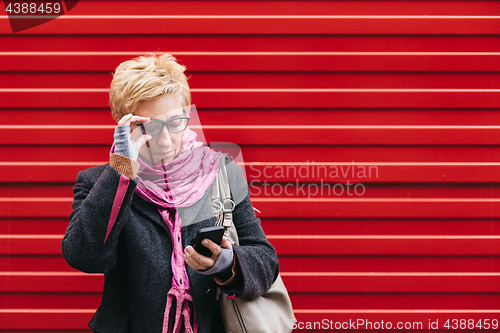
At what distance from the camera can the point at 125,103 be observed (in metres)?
1.36

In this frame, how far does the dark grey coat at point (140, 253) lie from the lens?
125 cm

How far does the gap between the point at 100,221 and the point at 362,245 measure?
5.59ft

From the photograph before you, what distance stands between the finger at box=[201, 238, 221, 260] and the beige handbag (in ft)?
0.55

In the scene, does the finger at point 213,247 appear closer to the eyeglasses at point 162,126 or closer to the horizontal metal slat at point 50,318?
the eyeglasses at point 162,126

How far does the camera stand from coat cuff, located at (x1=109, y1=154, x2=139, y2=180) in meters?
1.25

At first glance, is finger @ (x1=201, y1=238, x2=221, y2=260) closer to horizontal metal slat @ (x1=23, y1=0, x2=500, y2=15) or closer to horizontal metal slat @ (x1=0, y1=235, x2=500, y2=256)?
horizontal metal slat @ (x1=0, y1=235, x2=500, y2=256)

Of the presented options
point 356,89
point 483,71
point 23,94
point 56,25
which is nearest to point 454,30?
point 483,71

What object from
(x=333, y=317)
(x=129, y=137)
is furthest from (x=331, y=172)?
(x=129, y=137)

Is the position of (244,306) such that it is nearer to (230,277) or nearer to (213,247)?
(230,277)

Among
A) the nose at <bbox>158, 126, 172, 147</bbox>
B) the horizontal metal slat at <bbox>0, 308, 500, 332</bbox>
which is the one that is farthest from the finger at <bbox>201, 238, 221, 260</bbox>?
the horizontal metal slat at <bbox>0, 308, 500, 332</bbox>

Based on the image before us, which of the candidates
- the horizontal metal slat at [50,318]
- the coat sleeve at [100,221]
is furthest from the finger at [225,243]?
the horizontal metal slat at [50,318]

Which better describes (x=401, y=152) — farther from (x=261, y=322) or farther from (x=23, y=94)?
(x=23, y=94)

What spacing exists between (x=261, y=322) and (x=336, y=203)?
45.0 inches

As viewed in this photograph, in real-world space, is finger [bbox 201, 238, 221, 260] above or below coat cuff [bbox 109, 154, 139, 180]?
below
